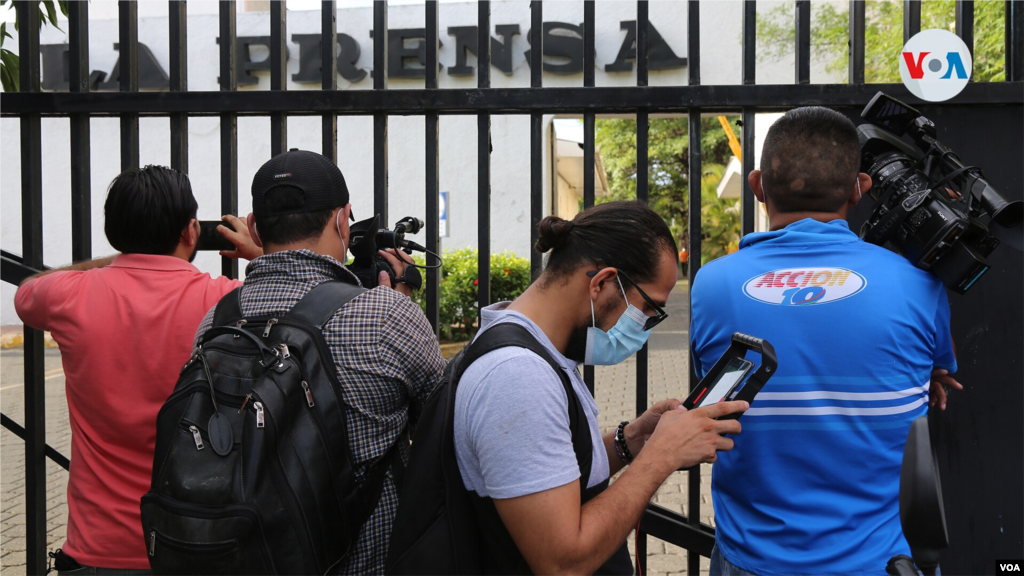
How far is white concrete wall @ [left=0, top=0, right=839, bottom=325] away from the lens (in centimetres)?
1532

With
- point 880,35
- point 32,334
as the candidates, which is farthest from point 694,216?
point 880,35

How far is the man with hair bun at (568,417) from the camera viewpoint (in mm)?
1558

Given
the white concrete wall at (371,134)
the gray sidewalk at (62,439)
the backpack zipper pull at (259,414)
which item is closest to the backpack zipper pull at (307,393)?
the backpack zipper pull at (259,414)

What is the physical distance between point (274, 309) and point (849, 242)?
150cm

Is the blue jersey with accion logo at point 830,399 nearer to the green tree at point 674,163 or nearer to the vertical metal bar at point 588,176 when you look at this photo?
the vertical metal bar at point 588,176

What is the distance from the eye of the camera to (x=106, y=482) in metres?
2.31

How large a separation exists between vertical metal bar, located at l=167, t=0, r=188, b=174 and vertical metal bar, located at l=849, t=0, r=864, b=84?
98.2 inches

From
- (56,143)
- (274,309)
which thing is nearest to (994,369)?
(274,309)

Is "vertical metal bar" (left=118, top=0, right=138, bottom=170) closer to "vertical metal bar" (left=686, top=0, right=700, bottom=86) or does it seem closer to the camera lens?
"vertical metal bar" (left=686, top=0, right=700, bottom=86)

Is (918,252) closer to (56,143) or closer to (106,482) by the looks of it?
(106,482)

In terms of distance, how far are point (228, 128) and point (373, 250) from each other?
3.08ft

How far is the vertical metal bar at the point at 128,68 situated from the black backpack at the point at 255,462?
1532 millimetres

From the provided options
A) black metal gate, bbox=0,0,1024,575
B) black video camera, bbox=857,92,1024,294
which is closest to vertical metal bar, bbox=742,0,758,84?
black metal gate, bbox=0,0,1024,575

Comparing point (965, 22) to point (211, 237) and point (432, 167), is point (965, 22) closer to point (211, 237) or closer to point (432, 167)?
point (432, 167)
